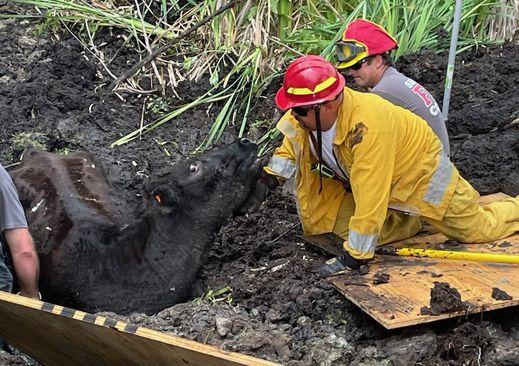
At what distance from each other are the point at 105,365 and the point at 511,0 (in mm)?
6794

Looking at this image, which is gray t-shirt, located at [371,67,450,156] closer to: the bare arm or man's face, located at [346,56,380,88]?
man's face, located at [346,56,380,88]

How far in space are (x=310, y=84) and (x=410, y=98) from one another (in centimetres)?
140

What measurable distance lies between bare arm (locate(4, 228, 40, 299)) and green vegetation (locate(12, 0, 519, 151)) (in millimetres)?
3282

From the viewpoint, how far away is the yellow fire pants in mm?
5984

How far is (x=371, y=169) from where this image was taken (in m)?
5.48

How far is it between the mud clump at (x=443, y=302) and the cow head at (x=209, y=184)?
1.96m

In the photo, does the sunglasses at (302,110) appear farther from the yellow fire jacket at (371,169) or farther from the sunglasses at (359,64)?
the sunglasses at (359,64)

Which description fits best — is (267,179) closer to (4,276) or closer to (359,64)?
(359,64)

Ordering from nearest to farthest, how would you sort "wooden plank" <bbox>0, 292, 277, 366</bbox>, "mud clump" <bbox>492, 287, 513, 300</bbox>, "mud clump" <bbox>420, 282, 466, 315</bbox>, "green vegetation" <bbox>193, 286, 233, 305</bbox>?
"wooden plank" <bbox>0, 292, 277, 366</bbox>, "mud clump" <bbox>420, 282, 466, 315</bbox>, "mud clump" <bbox>492, 287, 513, 300</bbox>, "green vegetation" <bbox>193, 286, 233, 305</bbox>

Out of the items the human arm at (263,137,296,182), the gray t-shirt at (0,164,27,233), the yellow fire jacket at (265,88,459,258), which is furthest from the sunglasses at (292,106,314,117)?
the gray t-shirt at (0,164,27,233)

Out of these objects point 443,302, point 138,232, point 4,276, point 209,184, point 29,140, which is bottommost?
point 29,140

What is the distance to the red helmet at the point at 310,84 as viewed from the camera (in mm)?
5379

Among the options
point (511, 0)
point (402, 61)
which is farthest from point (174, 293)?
point (511, 0)

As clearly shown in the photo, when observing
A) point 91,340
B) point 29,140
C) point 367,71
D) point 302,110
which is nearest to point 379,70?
point 367,71
